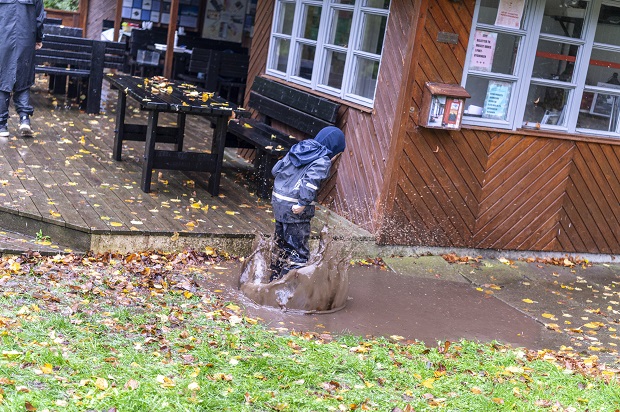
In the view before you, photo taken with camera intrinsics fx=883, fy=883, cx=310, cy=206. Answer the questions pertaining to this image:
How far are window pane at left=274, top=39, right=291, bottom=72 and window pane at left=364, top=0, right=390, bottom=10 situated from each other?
69.9 inches

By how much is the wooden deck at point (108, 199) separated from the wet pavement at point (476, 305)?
74 cm

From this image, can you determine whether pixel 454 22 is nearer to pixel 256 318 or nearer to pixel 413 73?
pixel 413 73

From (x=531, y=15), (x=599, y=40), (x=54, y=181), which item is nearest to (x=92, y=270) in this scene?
(x=54, y=181)

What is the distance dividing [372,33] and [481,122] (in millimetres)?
1484

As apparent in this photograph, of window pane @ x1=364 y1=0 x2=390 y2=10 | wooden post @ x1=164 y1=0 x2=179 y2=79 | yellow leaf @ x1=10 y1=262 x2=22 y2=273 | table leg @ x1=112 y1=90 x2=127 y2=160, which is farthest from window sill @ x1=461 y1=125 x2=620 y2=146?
wooden post @ x1=164 y1=0 x2=179 y2=79

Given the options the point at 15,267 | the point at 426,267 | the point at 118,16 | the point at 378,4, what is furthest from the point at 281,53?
the point at 118,16

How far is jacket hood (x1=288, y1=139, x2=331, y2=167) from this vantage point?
7.07m

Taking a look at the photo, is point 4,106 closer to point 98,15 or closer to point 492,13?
point 492,13

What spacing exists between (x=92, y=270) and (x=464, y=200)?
13.1ft

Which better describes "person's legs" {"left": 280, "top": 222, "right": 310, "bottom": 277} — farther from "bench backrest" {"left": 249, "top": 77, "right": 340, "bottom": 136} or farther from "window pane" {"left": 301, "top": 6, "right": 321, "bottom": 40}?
"window pane" {"left": 301, "top": 6, "right": 321, "bottom": 40}

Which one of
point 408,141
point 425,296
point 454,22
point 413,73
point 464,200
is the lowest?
point 425,296

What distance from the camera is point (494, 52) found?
8953 millimetres

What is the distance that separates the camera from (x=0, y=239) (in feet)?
24.3

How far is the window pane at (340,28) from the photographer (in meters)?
9.70
